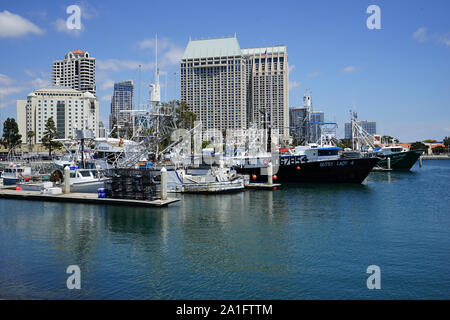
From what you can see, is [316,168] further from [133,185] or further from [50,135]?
[50,135]

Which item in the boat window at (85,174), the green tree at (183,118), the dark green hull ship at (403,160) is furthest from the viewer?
the dark green hull ship at (403,160)

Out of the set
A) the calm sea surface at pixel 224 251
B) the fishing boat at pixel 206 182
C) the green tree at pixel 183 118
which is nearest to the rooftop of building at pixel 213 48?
the green tree at pixel 183 118

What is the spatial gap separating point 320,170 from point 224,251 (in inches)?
1730

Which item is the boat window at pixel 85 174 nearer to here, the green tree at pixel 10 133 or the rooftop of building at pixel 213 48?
the green tree at pixel 10 133

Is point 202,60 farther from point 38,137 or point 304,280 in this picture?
point 304,280

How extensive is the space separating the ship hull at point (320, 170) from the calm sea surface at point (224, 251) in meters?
23.0

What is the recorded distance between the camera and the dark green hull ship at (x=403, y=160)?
98062 millimetres

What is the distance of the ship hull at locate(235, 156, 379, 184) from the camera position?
61.3 metres

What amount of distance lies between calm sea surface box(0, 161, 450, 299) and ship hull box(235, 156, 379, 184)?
75.5 ft

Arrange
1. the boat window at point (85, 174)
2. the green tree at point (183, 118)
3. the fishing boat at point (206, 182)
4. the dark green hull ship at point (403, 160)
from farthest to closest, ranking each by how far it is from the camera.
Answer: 1. the dark green hull ship at point (403, 160)
2. the green tree at point (183, 118)
3. the fishing boat at point (206, 182)
4. the boat window at point (85, 174)

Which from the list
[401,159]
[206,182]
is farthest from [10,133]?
[401,159]

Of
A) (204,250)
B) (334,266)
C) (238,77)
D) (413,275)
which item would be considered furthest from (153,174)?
(238,77)

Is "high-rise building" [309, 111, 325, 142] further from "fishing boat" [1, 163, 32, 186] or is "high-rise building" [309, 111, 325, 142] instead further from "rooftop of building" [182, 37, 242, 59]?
"rooftop of building" [182, 37, 242, 59]
